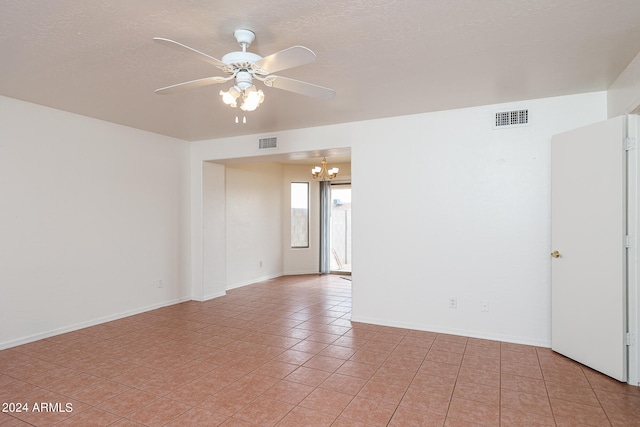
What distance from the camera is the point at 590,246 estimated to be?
3.21 metres

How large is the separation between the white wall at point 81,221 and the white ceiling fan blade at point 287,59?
10.8 feet

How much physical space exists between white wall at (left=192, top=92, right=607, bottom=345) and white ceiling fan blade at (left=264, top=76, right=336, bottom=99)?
217 centimetres

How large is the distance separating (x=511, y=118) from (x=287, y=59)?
2.93m

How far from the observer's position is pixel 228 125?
195 inches

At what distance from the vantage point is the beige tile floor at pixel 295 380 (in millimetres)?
2477

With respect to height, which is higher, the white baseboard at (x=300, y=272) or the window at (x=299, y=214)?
the window at (x=299, y=214)

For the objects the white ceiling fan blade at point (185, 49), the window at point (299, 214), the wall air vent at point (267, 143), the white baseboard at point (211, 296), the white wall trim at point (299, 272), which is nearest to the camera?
the white ceiling fan blade at point (185, 49)

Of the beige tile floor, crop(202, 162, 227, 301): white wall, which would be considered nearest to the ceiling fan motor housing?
the beige tile floor

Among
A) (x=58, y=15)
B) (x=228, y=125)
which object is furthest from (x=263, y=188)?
(x=58, y=15)

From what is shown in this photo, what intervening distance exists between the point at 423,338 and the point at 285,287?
345 cm

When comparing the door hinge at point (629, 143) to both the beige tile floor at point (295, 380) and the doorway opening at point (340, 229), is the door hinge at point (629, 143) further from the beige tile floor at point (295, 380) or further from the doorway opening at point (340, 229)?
the doorway opening at point (340, 229)

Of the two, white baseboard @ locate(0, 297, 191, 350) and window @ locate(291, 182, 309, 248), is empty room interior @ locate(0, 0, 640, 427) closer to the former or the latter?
white baseboard @ locate(0, 297, 191, 350)

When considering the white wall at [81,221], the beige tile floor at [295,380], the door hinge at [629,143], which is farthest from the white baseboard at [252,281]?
the door hinge at [629,143]

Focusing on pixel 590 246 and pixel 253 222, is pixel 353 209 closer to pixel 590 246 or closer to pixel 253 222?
pixel 590 246
